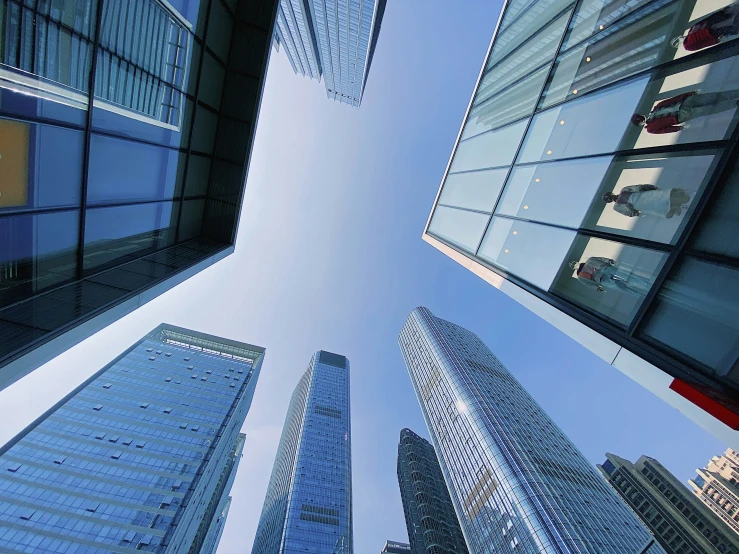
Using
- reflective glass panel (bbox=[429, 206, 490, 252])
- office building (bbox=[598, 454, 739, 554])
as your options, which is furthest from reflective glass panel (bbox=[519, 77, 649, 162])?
office building (bbox=[598, 454, 739, 554])

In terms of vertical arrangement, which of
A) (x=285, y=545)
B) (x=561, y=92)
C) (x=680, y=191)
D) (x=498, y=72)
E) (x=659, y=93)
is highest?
(x=498, y=72)

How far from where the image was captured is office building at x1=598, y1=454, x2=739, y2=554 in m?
106

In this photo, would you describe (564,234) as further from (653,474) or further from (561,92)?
(653,474)

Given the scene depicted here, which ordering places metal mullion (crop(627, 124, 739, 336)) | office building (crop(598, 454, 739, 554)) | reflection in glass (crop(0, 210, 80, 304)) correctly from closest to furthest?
metal mullion (crop(627, 124, 739, 336)), reflection in glass (crop(0, 210, 80, 304)), office building (crop(598, 454, 739, 554))

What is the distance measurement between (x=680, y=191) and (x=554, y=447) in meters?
116

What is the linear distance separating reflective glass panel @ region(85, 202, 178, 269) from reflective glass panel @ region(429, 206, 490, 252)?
1125cm

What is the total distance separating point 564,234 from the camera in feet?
33.2

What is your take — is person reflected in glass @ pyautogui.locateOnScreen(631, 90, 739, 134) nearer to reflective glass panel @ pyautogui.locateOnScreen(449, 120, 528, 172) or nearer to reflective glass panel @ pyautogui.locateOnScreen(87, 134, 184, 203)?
reflective glass panel @ pyautogui.locateOnScreen(449, 120, 528, 172)

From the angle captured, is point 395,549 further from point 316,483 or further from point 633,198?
point 633,198

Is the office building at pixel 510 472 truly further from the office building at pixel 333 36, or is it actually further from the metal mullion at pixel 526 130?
the office building at pixel 333 36

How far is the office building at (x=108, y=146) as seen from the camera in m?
6.37

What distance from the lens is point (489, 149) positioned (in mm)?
17688

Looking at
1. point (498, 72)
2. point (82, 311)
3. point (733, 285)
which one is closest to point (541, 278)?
point (733, 285)

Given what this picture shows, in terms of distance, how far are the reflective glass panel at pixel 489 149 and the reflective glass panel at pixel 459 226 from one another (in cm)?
223
